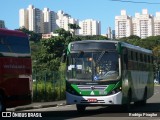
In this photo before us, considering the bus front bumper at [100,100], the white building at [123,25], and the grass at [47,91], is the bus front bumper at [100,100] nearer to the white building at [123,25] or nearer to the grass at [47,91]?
the grass at [47,91]

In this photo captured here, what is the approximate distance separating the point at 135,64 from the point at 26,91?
245 inches

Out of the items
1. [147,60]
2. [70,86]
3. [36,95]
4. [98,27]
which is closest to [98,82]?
[70,86]

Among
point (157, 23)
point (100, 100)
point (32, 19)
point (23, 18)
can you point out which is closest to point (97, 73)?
point (100, 100)

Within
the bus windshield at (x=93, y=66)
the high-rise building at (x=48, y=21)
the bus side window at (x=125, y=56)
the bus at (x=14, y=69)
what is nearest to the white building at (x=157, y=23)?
the high-rise building at (x=48, y=21)

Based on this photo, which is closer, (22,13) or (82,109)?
(82,109)

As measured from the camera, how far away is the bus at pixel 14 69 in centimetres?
1638

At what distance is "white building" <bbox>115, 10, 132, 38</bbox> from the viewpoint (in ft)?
465

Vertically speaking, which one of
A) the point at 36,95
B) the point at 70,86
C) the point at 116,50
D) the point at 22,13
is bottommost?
the point at 36,95

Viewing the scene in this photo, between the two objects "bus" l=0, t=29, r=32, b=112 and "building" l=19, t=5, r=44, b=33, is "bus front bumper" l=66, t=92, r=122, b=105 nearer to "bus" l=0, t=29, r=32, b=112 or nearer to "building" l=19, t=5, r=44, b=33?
"bus" l=0, t=29, r=32, b=112

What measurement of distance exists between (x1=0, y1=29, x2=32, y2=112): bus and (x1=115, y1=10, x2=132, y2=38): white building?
123844mm

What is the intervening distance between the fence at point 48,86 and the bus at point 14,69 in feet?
33.4

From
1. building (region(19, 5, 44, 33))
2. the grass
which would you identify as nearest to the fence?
the grass

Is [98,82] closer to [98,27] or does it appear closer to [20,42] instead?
[20,42]

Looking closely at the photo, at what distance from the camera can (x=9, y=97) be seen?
Result: 16.8 meters
